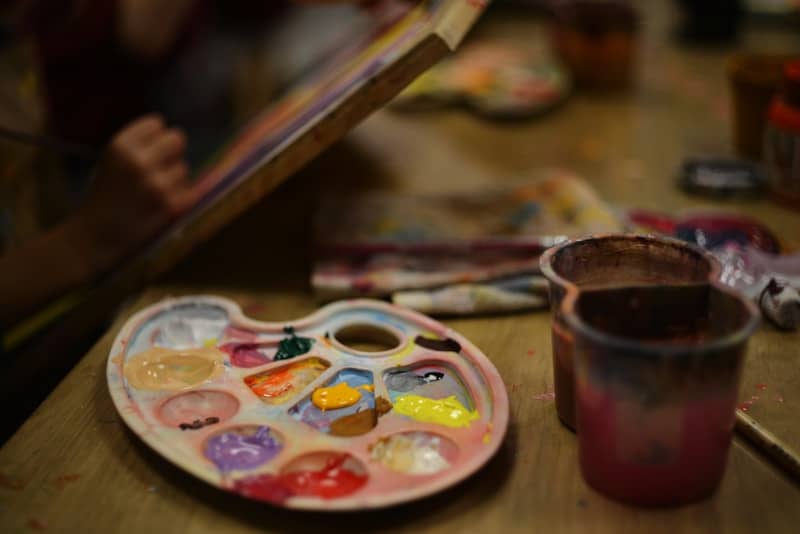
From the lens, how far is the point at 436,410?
710 millimetres

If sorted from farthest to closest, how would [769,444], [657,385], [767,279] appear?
[767,279] < [769,444] < [657,385]

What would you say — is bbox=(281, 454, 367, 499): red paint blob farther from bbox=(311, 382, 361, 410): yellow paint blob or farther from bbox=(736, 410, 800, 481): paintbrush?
bbox=(736, 410, 800, 481): paintbrush

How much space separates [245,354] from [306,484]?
21 cm

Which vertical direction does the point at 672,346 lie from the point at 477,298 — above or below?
above

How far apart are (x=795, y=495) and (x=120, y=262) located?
828 mm

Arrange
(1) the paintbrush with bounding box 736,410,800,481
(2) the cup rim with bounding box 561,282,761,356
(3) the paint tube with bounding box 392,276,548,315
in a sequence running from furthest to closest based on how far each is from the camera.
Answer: (3) the paint tube with bounding box 392,276,548,315 < (1) the paintbrush with bounding box 736,410,800,481 < (2) the cup rim with bounding box 561,282,761,356

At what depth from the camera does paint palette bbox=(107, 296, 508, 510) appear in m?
0.64

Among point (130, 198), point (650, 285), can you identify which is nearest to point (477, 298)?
point (650, 285)

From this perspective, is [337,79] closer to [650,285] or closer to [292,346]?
[292,346]

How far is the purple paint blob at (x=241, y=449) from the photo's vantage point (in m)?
0.65

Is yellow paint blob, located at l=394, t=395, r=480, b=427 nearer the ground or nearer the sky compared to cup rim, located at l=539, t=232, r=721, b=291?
nearer the ground

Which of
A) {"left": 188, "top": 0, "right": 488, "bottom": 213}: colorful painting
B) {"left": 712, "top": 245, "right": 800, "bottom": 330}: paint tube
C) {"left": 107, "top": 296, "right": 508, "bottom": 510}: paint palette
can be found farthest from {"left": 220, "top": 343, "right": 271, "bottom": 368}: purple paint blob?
{"left": 712, "top": 245, "right": 800, "bottom": 330}: paint tube

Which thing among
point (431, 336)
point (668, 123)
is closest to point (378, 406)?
point (431, 336)

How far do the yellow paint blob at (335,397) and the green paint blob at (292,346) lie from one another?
73 mm
